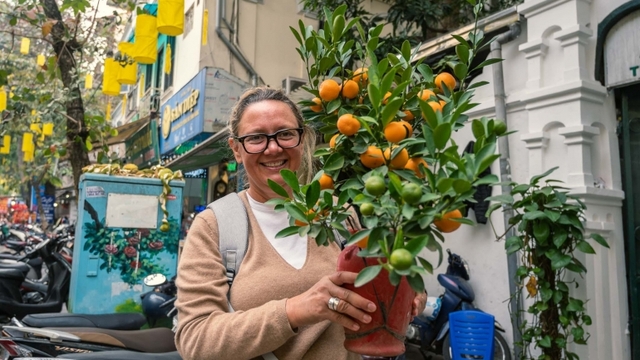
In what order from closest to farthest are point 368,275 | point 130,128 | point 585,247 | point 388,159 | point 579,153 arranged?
1. point 368,275
2. point 388,159
3. point 585,247
4. point 579,153
5. point 130,128

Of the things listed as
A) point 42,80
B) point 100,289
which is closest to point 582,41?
point 100,289

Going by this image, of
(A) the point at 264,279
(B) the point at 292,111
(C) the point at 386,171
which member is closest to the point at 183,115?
(B) the point at 292,111

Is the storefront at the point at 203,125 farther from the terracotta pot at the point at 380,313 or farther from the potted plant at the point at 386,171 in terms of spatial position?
the terracotta pot at the point at 380,313

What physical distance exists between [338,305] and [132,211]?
3.59 m

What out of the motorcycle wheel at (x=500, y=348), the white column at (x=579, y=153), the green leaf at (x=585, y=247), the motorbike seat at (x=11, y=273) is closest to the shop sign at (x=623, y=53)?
the white column at (x=579, y=153)

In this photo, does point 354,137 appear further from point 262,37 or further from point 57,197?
point 57,197

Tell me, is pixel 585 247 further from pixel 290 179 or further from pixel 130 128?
pixel 130 128

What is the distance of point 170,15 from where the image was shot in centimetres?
465

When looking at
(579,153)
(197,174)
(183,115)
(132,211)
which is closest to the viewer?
(579,153)

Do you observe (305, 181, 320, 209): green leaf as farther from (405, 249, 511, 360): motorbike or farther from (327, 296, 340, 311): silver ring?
(405, 249, 511, 360): motorbike

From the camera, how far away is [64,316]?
320 centimetres

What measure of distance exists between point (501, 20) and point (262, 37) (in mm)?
6036

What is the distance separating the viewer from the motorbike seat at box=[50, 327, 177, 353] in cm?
268

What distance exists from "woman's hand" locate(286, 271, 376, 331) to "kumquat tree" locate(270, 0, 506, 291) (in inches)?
3.9
